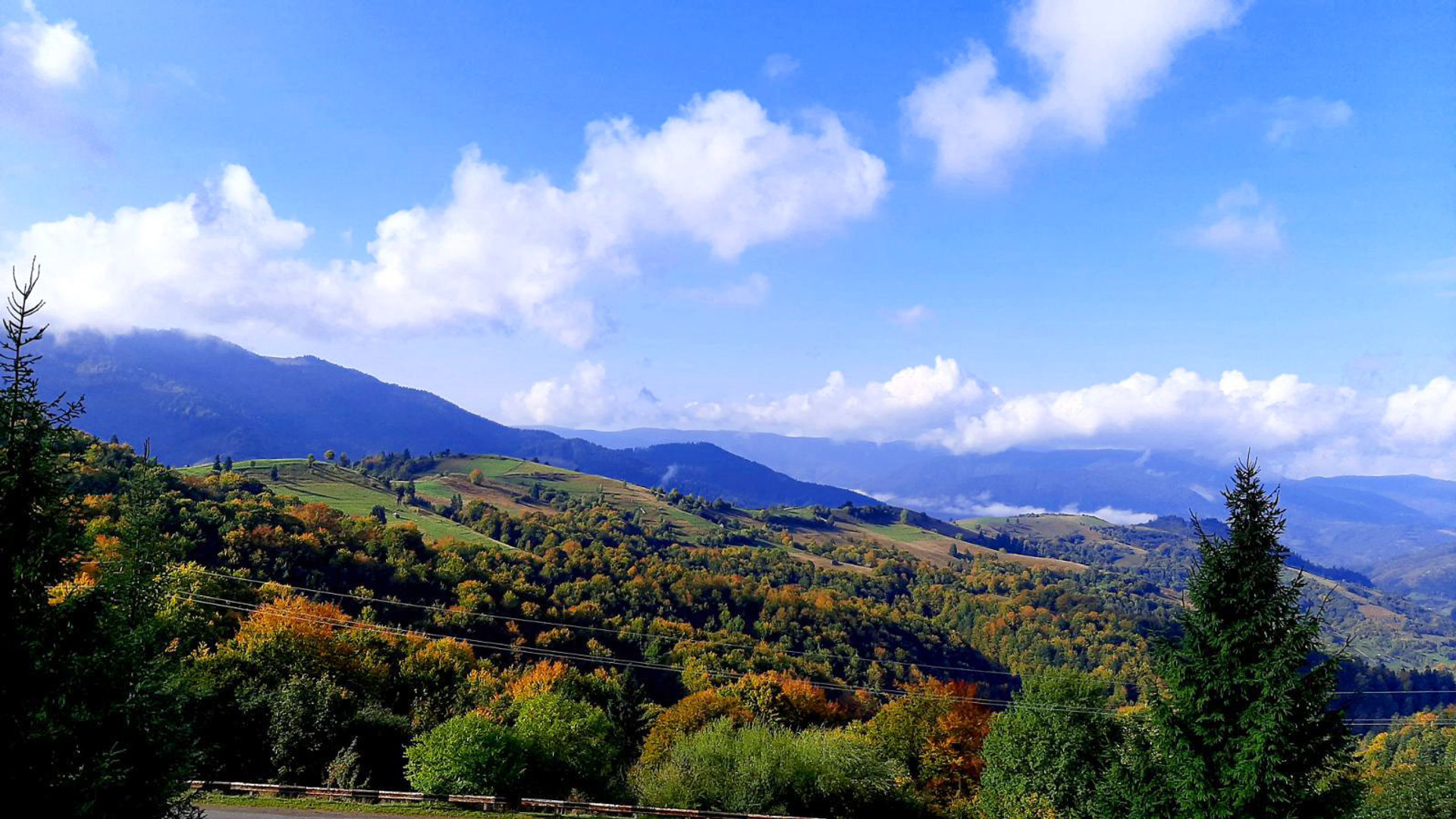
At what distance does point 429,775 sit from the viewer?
28938 millimetres

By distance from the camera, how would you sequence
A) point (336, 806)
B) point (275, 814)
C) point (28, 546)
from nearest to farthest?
1. point (28, 546)
2. point (275, 814)
3. point (336, 806)

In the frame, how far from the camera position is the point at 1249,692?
53.7 feet

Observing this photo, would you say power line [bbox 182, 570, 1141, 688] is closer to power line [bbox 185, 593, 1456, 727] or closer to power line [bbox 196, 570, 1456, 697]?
power line [bbox 196, 570, 1456, 697]

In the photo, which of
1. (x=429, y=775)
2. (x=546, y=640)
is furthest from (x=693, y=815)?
(x=546, y=640)

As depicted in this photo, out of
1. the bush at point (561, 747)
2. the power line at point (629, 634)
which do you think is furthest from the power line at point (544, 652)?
the bush at point (561, 747)

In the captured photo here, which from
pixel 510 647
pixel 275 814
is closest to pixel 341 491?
pixel 510 647

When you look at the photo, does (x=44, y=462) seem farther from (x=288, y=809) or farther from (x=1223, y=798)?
(x=1223, y=798)

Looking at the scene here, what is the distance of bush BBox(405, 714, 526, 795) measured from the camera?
1141 inches

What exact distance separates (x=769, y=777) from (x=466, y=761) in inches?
523

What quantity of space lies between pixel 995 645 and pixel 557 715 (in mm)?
127803

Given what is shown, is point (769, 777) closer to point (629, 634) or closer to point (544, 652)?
point (544, 652)

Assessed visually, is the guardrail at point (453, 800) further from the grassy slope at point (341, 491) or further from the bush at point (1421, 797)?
the grassy slope at point (341, 491)

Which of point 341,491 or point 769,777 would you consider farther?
point 341,491

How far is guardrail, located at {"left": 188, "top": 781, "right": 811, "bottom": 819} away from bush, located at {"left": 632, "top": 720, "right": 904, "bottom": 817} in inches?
63.2
